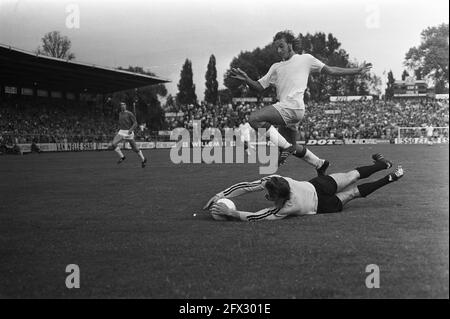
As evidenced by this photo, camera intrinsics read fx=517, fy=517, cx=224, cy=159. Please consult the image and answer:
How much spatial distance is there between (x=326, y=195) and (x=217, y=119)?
2496 cm

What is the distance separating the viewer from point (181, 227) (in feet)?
18.5

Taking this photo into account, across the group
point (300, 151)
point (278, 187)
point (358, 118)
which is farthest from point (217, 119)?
point (278, 187)

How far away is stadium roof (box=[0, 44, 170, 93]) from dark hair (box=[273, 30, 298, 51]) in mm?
17049

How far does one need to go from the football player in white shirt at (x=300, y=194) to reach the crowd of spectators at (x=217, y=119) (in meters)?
22.0

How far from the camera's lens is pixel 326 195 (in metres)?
6.24

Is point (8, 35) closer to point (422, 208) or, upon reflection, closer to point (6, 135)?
point (422, 208)

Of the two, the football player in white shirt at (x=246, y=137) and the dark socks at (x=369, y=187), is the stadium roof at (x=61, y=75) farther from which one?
the dark socks at (x=369, y=187)

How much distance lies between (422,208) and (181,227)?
299 cm

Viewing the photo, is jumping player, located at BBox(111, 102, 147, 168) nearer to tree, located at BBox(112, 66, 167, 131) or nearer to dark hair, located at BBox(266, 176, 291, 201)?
dark hair, located at BBox(266, 176, 291, 201)

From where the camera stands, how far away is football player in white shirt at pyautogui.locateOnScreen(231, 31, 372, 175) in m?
7.85

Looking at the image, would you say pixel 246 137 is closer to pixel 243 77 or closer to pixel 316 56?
pixel 316 56

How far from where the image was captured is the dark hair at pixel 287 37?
25.4 ft

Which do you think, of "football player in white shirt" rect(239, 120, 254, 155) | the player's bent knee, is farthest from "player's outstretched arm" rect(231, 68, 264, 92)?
"football player in white shirt" rect(239, 120, 254, 155)

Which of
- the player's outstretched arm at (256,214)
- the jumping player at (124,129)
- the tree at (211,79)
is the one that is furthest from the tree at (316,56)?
the jumping player at (124,129)
